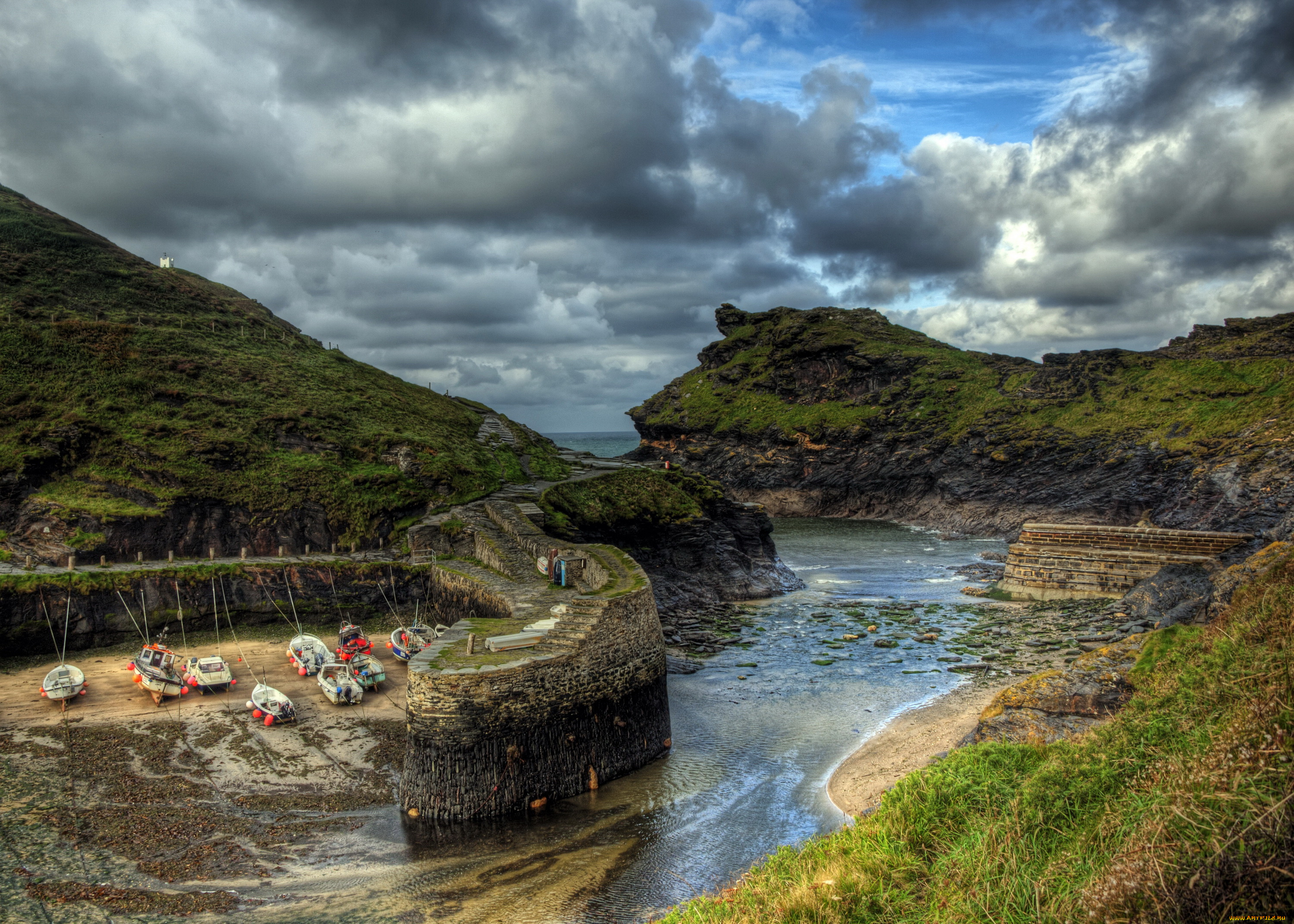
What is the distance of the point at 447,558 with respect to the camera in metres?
35.8

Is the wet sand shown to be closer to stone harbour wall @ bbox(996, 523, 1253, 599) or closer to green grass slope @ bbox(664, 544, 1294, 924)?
green grass slope @ bbox(664, 544, 1294, 924)

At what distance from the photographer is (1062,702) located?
1561 cm

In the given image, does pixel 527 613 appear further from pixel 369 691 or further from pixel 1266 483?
pixel 1266 483

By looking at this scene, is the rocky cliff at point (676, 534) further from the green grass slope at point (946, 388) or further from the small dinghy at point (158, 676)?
the green grass slope at point (946, 388)

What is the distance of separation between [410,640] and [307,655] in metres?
3.83

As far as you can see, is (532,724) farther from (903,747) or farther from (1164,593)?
(1164,593)

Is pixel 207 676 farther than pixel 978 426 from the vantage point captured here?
No

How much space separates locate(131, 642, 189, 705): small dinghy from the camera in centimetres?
2336

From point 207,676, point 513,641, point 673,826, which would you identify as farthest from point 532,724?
point 207,676

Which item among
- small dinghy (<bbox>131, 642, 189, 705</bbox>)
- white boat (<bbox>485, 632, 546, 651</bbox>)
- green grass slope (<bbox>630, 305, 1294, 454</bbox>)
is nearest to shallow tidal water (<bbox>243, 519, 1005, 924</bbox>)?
white boat (<bbox>485, 632, 546, 651</bbox>)

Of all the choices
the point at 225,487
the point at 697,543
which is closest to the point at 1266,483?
the point at 697,543

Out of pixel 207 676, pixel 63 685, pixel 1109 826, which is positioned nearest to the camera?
pixel 1109 826

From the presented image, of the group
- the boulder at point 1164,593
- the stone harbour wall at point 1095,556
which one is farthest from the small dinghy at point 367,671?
the stone harbour wall at point 1095,556

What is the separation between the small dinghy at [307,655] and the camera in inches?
1037
